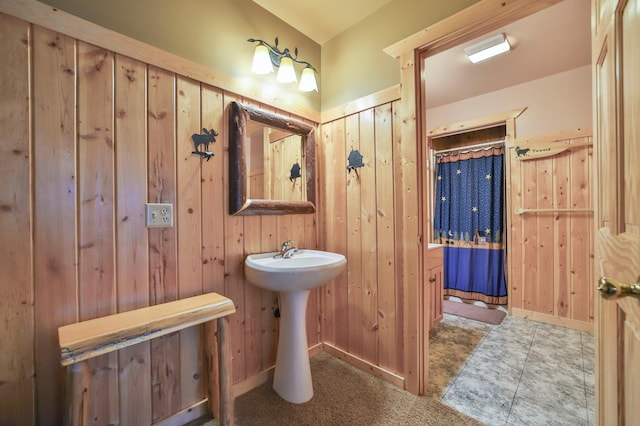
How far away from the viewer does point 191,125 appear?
1.39 metres

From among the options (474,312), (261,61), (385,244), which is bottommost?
(474,312)

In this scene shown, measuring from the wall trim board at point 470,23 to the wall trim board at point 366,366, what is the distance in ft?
6.63

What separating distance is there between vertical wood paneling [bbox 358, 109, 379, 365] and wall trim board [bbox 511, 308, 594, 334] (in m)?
1.99

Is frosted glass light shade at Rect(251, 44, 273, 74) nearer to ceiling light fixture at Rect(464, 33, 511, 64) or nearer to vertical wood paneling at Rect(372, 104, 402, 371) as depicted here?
vertical wood paneling at Rect(372, 104, 402, 371)

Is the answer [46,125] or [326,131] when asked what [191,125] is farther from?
[326,131]

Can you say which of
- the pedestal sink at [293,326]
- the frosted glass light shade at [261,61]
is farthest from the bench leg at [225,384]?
the frosted glass light shade at [261,61]

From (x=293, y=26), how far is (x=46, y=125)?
1.60 metres

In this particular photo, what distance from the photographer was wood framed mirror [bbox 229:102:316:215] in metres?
1.52

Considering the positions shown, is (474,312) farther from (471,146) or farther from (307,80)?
(307,80)

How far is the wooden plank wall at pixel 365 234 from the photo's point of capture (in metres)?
1.68

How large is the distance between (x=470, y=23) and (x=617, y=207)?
3.88ft

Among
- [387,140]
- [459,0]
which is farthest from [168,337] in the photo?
[459,0]

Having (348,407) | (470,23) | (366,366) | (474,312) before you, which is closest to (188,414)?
(348,407)

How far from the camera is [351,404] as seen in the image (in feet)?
4.86
